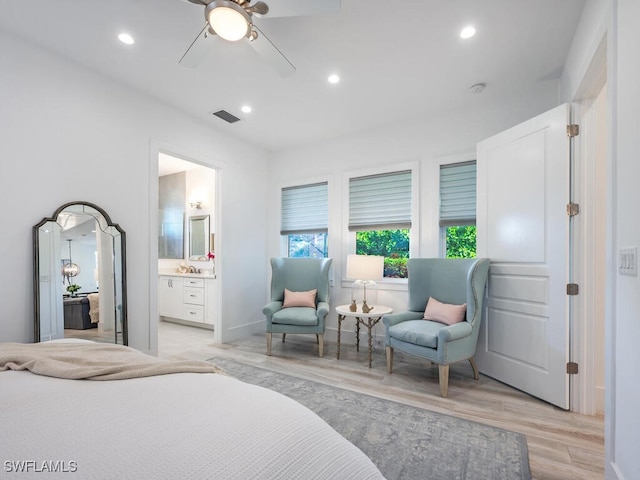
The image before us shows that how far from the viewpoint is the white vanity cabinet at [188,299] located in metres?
4.82

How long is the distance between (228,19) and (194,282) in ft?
13.3

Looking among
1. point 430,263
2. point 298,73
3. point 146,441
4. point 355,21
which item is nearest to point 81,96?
point 298,73

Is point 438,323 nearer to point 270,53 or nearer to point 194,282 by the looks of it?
Answer: point 270,53

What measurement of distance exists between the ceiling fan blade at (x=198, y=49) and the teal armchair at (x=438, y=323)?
263 cm

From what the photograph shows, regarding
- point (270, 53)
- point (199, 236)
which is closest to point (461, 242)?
point (270, 53)

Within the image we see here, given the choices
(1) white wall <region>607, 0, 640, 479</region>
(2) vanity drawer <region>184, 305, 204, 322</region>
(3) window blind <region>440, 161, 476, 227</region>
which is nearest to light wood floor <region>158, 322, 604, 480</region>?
(1) white wall <region>607, 0, 640, 479</region>

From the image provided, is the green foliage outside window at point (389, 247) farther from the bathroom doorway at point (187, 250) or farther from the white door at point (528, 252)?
the bathroom doorway at point (187, 250)

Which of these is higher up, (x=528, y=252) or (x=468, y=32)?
(x=468, y=32)

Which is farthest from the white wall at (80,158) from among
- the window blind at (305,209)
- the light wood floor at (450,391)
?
the window blind at (305,209)

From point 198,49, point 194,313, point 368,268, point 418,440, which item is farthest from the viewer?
point 194,313

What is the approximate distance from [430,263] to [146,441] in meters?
2.97

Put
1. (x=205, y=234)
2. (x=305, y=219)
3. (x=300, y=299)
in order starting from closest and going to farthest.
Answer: (x=300, y=299) → (x=305, y=219) → (x=205, y=234)

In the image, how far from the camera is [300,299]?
382 cm

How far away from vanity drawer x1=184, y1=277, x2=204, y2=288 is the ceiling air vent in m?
2.49
